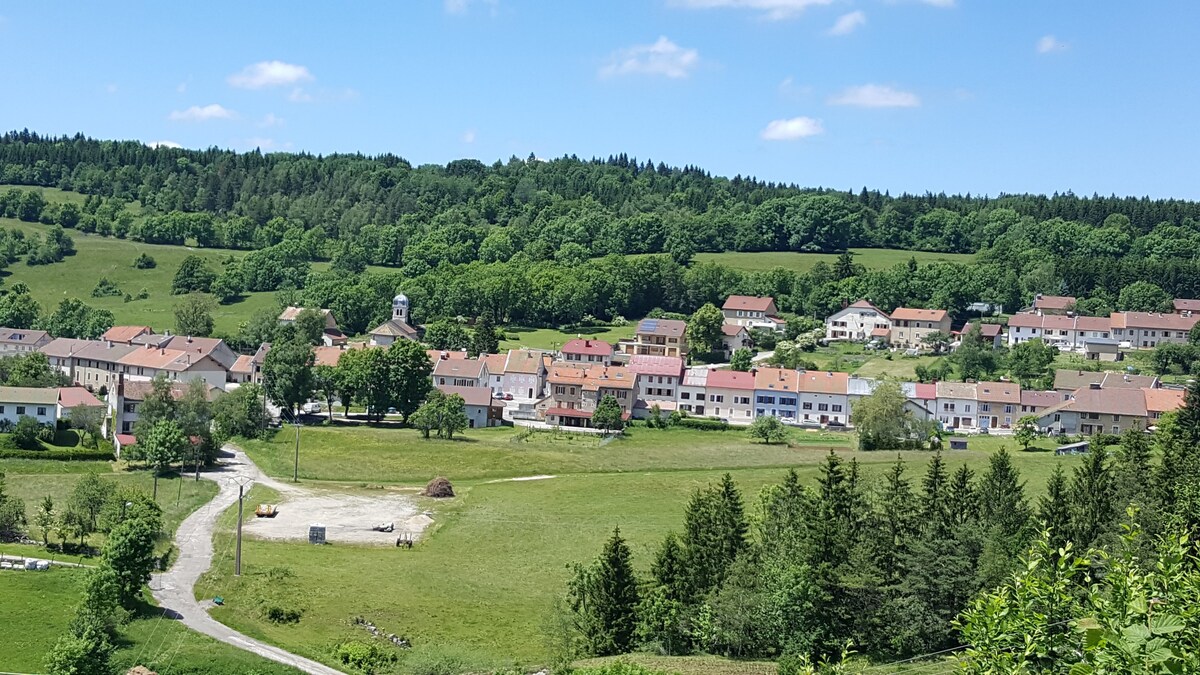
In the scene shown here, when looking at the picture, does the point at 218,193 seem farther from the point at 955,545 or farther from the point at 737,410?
the point at 955,545

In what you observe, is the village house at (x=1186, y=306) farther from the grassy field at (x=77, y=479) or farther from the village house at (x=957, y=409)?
the grassy field at (x=77, y=479)

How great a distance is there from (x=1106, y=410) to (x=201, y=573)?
56.7 meters

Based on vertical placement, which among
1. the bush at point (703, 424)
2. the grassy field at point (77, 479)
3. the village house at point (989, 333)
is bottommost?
the grassy field at point (77, 479)

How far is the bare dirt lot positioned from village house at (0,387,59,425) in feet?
55.5

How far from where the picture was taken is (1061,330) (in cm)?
10412

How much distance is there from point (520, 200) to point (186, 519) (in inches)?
5151

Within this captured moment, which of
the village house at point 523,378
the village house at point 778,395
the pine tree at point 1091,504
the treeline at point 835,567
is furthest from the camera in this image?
the village house at point 523,378

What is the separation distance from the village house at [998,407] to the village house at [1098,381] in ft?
10.1

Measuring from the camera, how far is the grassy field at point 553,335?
10281 cm

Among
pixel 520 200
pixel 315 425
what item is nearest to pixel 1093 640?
pixel 315 425

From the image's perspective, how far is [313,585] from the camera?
1585 inches

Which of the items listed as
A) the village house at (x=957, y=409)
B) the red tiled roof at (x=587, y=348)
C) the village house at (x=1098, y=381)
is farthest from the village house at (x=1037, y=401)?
the red tiled roof at (x=587, y=348)

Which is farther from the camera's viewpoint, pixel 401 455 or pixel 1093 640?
pixel 401 455

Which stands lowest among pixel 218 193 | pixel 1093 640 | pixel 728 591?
pixel 728 591
